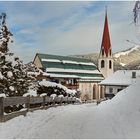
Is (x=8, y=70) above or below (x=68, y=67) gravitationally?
below

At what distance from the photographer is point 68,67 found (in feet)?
328

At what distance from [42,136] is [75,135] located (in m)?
0.90

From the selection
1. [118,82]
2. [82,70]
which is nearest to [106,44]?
[82,70]


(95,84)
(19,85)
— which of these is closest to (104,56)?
(95,84)

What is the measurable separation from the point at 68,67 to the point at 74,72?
2.07m

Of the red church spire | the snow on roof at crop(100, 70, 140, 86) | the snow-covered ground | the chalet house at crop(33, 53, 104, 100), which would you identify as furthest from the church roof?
the snow-covered ground

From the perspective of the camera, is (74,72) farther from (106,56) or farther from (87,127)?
(87,127)

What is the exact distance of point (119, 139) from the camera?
30.7ft

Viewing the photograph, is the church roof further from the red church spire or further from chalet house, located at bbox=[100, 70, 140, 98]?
chalet house, located at bbox=[100, 70, 140, 98]

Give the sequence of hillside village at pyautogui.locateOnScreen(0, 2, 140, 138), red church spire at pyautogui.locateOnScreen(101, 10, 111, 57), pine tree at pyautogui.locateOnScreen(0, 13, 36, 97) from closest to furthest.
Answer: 1. hillside village at pyautogui.locateOnScreen(0, 2, 140, 138)
2. pine tree at pyautogui.locateOnScreen(0, 13, 36, 97)
3. red church spire at pyautogui.locateOnScreen(101, 10, 111, 57)

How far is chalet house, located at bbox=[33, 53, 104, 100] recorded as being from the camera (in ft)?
294

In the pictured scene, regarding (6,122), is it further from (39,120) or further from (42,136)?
(42,136)

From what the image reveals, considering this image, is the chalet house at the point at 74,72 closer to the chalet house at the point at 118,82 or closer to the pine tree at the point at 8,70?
the chalet house at the point at 118,82

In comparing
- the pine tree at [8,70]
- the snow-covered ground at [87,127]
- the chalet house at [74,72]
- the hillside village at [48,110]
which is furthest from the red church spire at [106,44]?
the snow-covered ground at [87,127]
